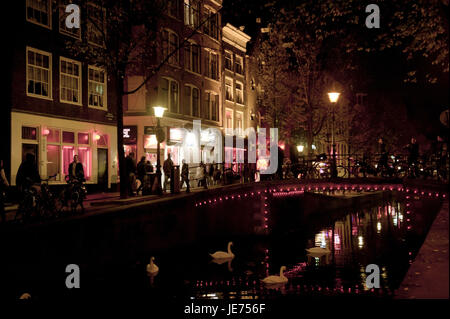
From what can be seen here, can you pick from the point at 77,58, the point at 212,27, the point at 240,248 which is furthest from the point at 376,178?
the point at 212,27

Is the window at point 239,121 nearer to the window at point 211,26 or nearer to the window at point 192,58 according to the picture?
the window at point 211,26

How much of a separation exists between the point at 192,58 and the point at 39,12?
15554 millimetres

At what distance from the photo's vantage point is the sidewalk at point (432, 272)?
20.0 feet

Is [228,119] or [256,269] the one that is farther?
[228,119]

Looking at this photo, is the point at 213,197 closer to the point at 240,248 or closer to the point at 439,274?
the point at 240,248

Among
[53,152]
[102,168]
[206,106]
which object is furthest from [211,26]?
[53,152]

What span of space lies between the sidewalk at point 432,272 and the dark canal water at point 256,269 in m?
7.34

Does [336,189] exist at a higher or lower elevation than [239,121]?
lower

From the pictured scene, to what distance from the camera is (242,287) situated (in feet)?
50.3

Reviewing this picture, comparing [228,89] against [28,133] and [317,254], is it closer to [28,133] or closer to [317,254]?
[28,133]

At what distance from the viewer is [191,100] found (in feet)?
115

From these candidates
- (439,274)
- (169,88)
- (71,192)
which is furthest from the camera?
(169,88)

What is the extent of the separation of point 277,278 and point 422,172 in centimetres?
834

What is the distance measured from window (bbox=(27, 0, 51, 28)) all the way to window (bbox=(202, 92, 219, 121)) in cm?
1697
